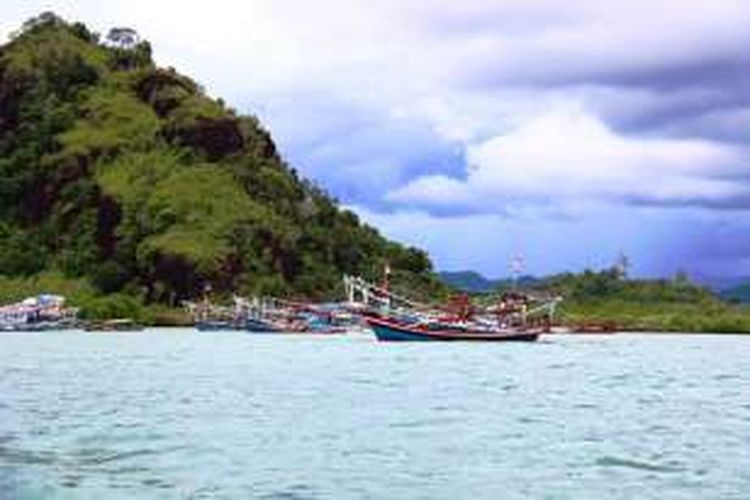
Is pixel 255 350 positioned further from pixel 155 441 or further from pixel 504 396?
pixel 155 441

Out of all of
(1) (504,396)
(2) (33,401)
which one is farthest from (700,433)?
(2) (33,401)

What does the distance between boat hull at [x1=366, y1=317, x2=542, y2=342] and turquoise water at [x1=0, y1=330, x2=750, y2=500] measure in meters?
69.3

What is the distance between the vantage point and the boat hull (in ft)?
507

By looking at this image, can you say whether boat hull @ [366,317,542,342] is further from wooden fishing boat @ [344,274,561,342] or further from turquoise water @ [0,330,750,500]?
turquoise water @ [0,330,750,500]

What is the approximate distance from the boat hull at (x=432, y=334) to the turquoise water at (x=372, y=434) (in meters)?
69.3

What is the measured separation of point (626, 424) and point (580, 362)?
56672 millimetres

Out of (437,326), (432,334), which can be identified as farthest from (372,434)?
(432,334)

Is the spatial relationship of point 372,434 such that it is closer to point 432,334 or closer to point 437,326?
point 437,326

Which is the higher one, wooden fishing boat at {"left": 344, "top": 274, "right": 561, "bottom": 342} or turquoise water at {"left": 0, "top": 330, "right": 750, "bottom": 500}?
wooden fishing boat at {"left": 344, "top": 274, "right": 561, "bottom": 342}

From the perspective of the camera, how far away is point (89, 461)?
34469 mm

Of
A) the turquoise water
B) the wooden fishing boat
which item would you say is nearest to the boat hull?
the wooden fishing boat

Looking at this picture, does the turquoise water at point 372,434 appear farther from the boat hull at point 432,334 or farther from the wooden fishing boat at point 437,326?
the wooden fishing boat at point 437,326

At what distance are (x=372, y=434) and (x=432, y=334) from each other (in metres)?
114

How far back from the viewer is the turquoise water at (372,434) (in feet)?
101
